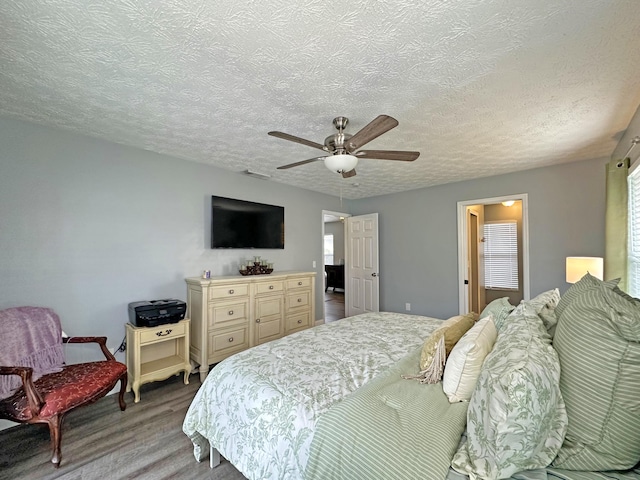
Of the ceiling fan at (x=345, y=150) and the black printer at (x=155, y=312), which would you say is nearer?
the ceiling fan at (x=345, y=150)

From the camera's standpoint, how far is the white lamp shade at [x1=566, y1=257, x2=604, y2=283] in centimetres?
262

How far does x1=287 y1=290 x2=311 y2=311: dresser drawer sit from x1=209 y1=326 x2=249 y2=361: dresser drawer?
0.73 metres

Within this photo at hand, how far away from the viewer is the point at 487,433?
0.92 meters

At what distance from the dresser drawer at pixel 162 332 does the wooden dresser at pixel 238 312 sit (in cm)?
23

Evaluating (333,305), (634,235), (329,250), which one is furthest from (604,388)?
(329,250)

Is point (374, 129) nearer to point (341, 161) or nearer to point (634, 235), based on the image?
point (341, 161)

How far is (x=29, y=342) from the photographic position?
2133mm

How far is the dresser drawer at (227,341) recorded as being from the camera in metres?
3.07

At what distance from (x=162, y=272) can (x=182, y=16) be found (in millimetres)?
2638

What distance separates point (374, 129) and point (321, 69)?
1.57 ft

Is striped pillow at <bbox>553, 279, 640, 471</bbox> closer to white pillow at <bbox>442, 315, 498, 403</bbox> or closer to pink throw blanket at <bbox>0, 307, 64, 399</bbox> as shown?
white pillow at <bbox>442, 315, 498, 403</bbox>

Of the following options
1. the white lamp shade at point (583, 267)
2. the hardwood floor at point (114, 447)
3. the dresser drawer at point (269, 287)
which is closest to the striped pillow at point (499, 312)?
the white lamp shade at point (583, 267)

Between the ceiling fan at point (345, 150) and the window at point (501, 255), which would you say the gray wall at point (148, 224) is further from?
the ceiling fan at point (345, 150)

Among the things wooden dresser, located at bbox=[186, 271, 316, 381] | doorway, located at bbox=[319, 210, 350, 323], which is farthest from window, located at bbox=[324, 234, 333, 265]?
wooden dresser, located at bbox=[186, 271, 316, 381]
